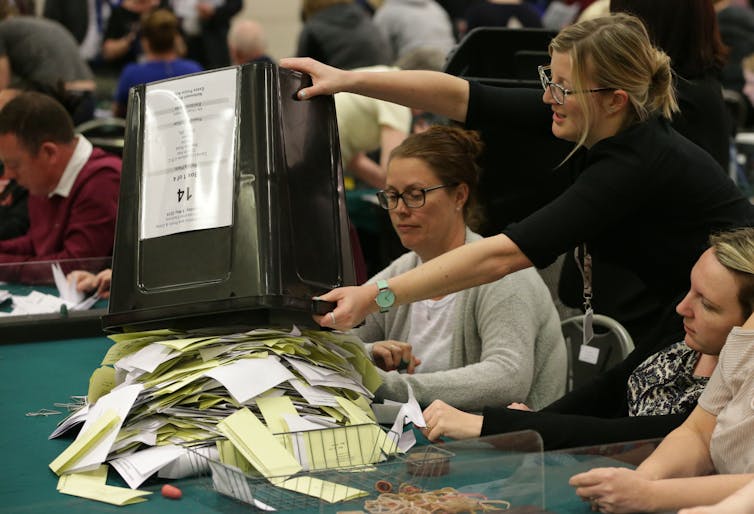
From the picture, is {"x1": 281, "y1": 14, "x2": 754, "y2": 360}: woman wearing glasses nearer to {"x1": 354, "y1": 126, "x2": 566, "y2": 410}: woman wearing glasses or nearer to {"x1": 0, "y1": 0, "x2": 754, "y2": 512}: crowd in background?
{"x1": 0, "y1": 0, "x2": 754, "y2": 512}: crowd in background

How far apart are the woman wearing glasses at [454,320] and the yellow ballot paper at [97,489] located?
66 cm

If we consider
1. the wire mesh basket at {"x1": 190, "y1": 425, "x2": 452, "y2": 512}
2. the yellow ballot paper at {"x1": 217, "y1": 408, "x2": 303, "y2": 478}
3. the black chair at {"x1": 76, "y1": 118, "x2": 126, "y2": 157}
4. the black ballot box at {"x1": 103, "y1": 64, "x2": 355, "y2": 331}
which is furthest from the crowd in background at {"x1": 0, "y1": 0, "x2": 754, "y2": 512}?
the black chair at {"x1": 76, "y1": 118, "x2": 126, "y2": 157}

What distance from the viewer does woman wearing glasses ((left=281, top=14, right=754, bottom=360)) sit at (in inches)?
89.2

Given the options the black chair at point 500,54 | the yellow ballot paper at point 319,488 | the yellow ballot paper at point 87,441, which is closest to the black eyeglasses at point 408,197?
the black chair at point 500,54

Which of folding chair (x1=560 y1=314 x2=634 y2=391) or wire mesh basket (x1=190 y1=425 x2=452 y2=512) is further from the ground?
wire mesh basket (x1=190 y1=425 x2=452 y2=512)

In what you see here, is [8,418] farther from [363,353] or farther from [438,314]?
[438,314]

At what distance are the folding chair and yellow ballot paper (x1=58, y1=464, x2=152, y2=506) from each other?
4.37 ft

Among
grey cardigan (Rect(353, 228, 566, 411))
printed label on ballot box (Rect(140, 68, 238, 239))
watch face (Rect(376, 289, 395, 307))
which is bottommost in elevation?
grey cardigan (Rect(353, 228, 566, 411))

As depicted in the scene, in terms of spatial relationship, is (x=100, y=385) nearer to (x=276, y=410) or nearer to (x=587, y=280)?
(x=276, y=410)

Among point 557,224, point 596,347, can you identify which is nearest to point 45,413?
point 557,224

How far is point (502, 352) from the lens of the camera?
2.64m

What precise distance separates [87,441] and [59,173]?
238 cm

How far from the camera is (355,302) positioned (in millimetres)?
2176

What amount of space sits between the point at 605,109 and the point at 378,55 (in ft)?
14.8
